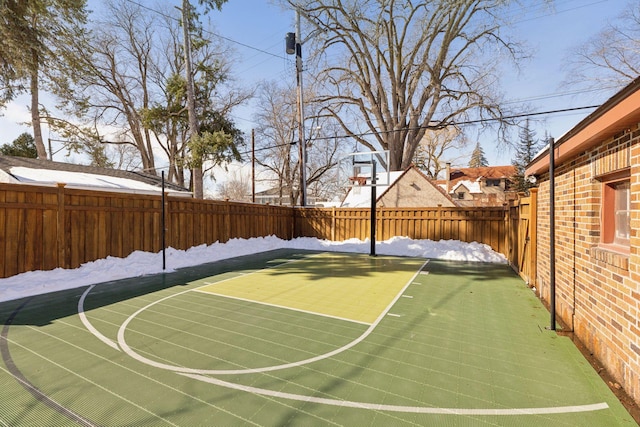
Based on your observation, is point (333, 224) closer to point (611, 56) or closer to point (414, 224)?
point (414, 224)

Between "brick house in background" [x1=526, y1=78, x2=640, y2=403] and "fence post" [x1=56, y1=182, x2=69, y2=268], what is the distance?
355 inches

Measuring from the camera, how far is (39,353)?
3057mm

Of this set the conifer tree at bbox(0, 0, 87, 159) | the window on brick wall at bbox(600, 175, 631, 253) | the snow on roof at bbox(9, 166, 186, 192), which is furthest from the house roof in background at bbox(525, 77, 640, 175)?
the conifer tree at bbox(0, 0, 87, 159)

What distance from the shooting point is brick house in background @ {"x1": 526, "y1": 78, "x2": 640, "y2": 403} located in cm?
233

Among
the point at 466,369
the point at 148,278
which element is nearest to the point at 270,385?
the point at 466,369

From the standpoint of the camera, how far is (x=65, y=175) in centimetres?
1050

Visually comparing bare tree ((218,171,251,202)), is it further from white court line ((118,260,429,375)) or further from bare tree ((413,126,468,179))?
white court line ((118,260,429,375))

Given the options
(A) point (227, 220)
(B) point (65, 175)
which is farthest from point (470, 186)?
(B) point (65, 175)

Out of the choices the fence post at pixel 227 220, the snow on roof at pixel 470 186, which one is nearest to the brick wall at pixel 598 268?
the fence post at pixel 227 220

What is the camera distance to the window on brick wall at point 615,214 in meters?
2.85

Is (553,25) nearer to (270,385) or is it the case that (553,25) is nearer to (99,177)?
(270,385)

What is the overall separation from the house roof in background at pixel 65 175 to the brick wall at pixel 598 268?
38.3 feet

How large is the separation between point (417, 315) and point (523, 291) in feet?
9.51

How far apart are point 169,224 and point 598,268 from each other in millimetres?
9603
